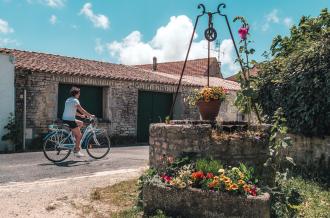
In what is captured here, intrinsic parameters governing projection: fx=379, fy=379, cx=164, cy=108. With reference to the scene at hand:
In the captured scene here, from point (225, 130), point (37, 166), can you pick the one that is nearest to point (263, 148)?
point (225, 130)

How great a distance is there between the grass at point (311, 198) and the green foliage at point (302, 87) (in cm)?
137

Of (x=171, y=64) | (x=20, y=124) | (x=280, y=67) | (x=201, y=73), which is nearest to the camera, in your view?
(x=280, y=67)

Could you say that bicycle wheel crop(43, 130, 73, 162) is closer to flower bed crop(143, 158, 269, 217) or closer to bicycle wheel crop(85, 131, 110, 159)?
bicycle wheel crop(85, 131, 110, 159)

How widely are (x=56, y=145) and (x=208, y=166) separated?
199 inches

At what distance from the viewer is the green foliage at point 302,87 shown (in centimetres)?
761

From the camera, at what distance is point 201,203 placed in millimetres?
4742

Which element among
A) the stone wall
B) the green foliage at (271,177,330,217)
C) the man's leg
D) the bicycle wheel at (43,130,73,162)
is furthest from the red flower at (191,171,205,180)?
the stone wall

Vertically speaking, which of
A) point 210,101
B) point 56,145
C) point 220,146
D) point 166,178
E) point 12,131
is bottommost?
point 166,178

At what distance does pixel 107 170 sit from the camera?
8.30 m

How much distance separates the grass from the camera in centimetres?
506

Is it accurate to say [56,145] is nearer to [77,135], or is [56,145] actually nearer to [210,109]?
[77,135]

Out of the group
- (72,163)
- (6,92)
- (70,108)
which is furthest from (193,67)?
(72,163)

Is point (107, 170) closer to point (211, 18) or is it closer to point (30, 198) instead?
point (30, 198)

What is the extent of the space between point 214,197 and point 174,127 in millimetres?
1388
